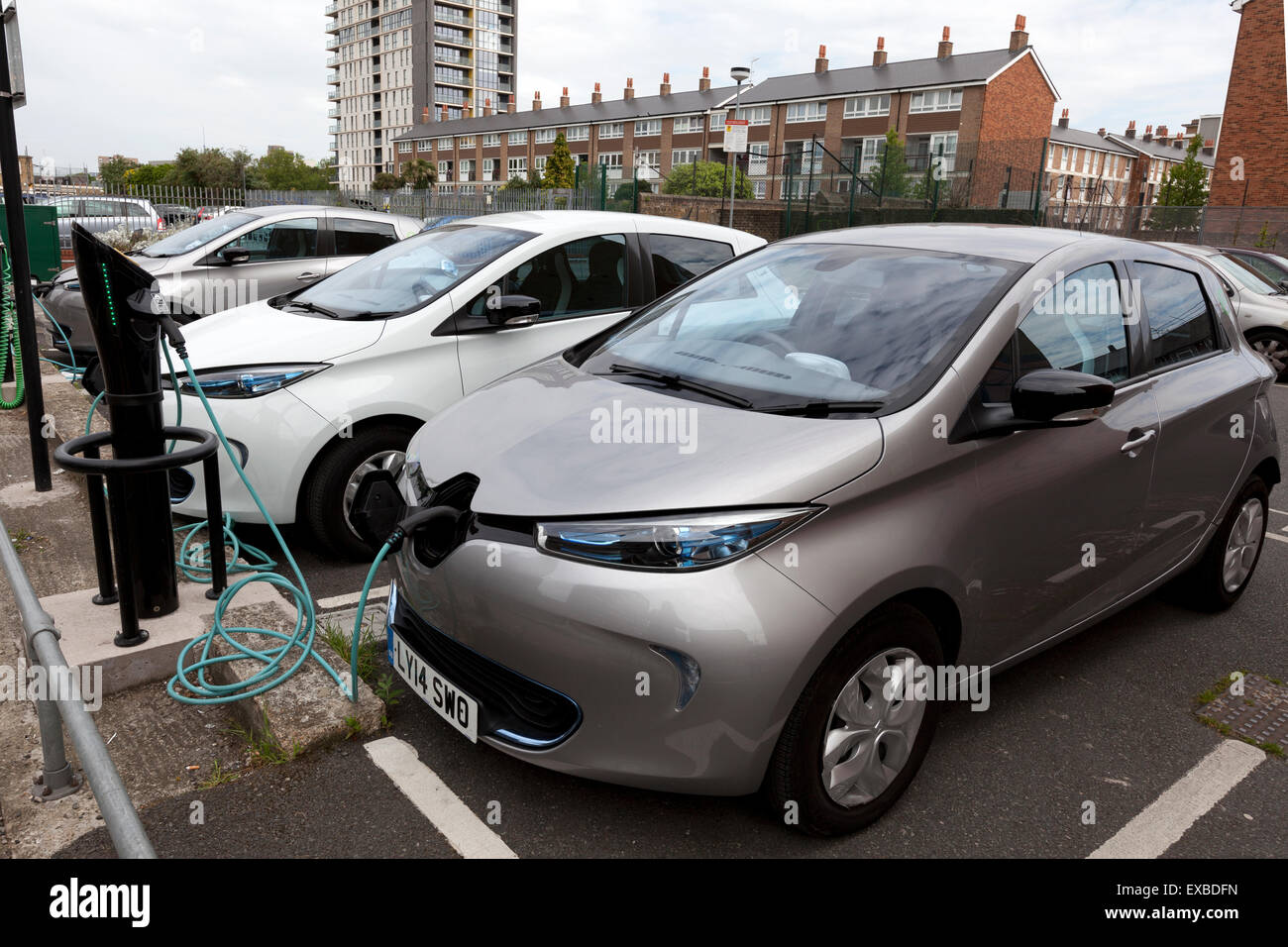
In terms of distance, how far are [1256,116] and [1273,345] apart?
26259 mm

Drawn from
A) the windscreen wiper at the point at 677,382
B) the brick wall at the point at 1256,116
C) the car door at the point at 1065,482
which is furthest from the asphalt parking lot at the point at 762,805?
the brick wall at the point at 1256,116

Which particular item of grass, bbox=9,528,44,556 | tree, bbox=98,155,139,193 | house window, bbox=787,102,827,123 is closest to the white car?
grass, bbox=9,528,44,556

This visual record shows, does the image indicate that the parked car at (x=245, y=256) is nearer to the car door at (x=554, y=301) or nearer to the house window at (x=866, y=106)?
the car door at (x=554, y=301)

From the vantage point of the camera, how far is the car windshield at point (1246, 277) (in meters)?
12.3

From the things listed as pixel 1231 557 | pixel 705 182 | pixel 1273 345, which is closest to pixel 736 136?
pixel 1273 345

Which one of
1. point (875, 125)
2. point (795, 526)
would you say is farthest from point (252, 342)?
point (875, 125)

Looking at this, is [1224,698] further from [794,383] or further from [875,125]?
[875,125]

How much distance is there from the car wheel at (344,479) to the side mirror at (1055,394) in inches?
107

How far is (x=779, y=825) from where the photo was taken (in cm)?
264
